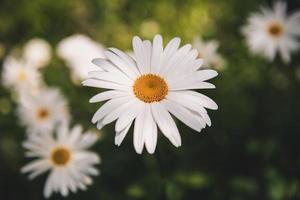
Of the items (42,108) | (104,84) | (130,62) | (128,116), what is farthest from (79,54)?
(128,116)

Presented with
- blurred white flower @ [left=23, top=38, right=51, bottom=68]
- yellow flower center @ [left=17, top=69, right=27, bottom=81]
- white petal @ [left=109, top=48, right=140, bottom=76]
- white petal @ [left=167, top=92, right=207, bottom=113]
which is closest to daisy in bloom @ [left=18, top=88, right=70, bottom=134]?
yellow flower center @ [left=17, top=69, right=27, bottom=81]

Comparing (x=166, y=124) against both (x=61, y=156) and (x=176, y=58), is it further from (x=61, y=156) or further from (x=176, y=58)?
(x=61, y=156)

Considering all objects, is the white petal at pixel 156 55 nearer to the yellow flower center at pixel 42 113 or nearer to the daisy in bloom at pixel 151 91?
the daisy in bloom at pixel 151 91

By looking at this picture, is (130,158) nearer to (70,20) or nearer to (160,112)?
(160,112)

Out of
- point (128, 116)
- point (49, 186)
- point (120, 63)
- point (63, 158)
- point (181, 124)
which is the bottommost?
point (49, 186)

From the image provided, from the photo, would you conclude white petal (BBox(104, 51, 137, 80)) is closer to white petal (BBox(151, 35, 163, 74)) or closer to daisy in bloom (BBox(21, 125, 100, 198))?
white petal (BBox(151, 35, 163, 74))
